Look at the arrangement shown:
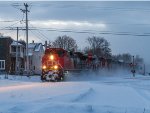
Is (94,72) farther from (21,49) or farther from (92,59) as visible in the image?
(21,49)

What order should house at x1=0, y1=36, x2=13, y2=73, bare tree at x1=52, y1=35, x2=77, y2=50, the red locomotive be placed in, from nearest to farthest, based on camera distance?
the red locomotive, house at x1=0, y1=36, x2=13, y2=73, bare tree at x1=52, y1=35, x2=77, y2=50

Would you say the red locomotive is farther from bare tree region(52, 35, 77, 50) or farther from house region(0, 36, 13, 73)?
bare tree region(52, 35, 77, 50)

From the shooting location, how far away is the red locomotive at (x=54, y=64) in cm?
3960

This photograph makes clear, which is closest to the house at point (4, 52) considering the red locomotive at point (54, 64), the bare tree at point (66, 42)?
the red locomotive at point (54, 64)

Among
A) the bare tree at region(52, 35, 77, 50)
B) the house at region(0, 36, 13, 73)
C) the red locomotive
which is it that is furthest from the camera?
the bare tree at region(52, 35, 77, 50)

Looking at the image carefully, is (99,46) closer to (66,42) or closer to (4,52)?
(66,42)

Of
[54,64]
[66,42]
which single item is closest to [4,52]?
[54,64]

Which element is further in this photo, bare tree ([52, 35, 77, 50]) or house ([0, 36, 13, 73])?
bare tree ([52, 35, 77, 50])

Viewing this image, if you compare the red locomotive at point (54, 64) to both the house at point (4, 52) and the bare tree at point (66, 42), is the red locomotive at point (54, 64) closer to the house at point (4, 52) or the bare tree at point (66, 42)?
the house at point (4, 52)

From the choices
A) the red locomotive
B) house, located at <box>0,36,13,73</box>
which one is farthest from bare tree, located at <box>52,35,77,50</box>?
the red locomotive

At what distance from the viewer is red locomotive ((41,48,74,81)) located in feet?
130

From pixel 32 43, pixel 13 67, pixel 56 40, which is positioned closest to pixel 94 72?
pixel 13 67

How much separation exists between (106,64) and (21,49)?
28828mm

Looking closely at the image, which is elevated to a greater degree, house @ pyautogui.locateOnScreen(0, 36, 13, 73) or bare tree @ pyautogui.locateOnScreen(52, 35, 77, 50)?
bare tree @ pyautogui.locateOnScreen(52, 35, 77, 50)
